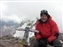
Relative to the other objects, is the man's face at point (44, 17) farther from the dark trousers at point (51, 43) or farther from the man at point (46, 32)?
the dark trousers at point (51, 43)

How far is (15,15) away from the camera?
352 centimetres

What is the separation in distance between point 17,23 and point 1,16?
1.08 ft

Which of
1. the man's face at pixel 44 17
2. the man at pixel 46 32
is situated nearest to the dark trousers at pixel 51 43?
the man at pixel 46 32

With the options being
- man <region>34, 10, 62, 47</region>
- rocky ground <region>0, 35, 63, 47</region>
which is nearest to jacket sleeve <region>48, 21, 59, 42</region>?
man <region>34, 10, 62, 47</region>

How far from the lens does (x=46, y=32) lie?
2.80 m

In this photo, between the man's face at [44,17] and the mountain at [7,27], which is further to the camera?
the mountain at [7,27]

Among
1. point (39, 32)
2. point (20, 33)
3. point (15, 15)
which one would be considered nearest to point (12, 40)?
point (20, 33)

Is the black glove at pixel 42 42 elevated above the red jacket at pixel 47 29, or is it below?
below

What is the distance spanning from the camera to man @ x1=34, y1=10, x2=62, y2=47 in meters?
2.70

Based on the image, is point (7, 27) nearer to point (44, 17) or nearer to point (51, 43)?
point (44, 17)

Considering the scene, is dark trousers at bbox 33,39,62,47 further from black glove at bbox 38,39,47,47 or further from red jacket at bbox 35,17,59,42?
red jacket at bbox 35,17,59,42

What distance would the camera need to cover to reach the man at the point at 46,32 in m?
2.70

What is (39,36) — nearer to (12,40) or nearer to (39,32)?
(39,32)

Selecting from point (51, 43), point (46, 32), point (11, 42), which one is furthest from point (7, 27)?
point (51, 43)
